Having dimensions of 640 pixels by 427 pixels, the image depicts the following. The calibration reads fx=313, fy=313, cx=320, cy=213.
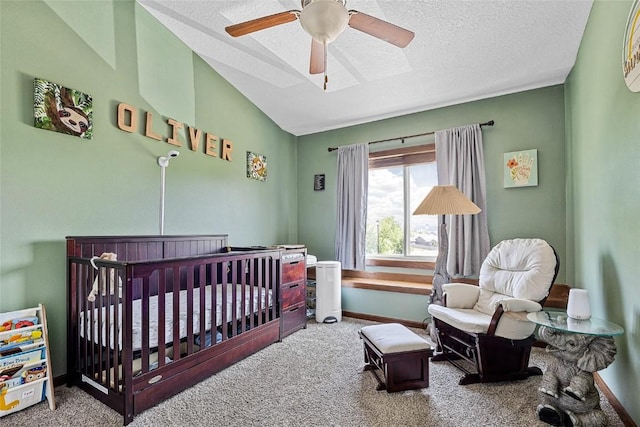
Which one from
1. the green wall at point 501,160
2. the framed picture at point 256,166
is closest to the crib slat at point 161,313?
the framed picture at point 256,166

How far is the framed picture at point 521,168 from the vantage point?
314cm

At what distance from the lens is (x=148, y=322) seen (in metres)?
1.86

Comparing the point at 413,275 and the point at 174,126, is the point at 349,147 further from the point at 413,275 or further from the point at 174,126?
the point at 174,126

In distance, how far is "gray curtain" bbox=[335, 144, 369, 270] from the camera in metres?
4.03

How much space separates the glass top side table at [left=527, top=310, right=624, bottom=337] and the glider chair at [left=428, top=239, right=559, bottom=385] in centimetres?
22

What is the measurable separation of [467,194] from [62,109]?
3.61 metres

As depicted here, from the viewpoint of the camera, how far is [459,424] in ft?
5.70

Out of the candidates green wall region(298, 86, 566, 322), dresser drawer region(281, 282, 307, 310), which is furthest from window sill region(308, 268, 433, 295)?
dresser drawer region(281, 282, 307, 310)

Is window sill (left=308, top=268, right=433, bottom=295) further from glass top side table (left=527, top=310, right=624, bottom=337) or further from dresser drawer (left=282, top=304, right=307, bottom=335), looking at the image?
glass top side table (left=527, top=310, right=624, bottom=337)

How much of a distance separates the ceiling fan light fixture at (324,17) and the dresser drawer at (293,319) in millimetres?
2472

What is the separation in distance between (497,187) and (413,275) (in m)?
1.36

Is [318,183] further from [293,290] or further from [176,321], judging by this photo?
[176,321]

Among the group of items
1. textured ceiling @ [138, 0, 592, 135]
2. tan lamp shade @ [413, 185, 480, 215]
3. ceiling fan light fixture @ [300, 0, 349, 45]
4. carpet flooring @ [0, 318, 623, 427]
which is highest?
textured ceiling @ [138, 0, 592, 135]

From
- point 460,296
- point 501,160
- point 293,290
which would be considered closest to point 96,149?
point 293,290
